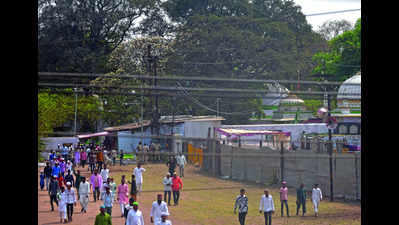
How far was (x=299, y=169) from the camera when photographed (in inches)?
696

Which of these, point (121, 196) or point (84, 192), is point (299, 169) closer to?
point (121, 196)

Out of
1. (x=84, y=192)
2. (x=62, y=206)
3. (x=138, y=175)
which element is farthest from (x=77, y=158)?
(x=62, y=206)

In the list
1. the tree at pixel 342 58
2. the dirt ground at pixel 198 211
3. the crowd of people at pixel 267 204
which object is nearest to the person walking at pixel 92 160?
the dirt ground at pixel 198 211

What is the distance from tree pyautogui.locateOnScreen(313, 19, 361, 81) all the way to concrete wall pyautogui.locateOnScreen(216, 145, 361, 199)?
15.4 metres

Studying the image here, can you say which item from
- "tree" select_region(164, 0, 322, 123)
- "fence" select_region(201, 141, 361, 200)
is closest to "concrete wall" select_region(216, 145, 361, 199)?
"fence" select_region(201, 141, 361, 200)

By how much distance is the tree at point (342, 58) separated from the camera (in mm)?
34303

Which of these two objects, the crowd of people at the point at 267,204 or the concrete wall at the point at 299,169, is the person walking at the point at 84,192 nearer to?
the crowd of people at the point at 267,204

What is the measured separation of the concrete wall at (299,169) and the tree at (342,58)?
15.4 m
